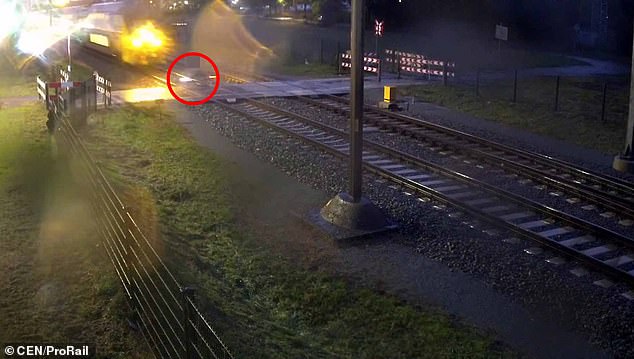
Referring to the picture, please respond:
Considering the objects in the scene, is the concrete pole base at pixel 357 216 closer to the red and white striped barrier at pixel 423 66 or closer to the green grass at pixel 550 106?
the green grass at pixel 550 106

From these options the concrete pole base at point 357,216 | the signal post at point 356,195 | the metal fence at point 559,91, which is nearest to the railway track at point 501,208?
the concrete pole base at point 357,216

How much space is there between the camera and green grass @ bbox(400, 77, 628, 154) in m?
17.3

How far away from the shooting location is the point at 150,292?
607 centimetres


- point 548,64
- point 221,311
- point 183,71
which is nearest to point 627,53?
point 548,64

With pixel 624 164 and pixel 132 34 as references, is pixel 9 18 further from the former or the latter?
pixel 624 164

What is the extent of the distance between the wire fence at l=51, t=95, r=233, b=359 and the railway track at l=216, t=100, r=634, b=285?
4587mm

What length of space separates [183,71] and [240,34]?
27026mm

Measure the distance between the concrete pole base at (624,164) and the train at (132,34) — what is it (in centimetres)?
2487

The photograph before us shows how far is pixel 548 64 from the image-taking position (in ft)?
119

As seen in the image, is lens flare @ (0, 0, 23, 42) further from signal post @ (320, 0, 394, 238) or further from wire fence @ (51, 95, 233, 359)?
wire fence @ (51, 95, 233, 359)

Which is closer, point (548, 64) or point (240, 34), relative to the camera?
point (548, 64)

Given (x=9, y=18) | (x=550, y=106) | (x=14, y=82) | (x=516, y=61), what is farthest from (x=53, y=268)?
(x=9, y=18)

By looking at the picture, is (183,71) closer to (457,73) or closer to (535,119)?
(457,73)

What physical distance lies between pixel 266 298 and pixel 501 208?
4553mm
